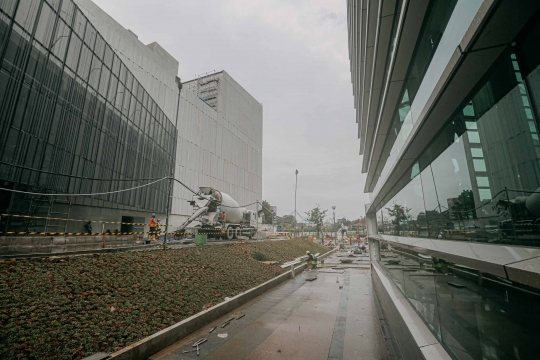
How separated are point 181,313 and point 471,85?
7.18 m

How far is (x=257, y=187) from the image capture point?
Result: 5616 cm

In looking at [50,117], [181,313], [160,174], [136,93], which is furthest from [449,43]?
[160,174]

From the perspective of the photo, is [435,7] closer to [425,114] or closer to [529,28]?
[425,114]

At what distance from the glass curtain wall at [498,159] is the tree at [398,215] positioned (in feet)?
7.44

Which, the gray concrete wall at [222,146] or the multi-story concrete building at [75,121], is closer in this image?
the multi-story concrete building at [75,121]

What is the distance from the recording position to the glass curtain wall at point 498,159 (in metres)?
1.32

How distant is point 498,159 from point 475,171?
Answer: 34 centimetres

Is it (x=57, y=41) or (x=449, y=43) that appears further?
(x=57, y=41)

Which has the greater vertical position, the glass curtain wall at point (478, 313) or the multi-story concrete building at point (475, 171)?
the multi-story concrete building at point (475, 171)

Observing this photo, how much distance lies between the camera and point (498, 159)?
5.20 ft

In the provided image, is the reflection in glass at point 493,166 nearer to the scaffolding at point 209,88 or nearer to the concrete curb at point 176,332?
the concrete curb at point 176,332

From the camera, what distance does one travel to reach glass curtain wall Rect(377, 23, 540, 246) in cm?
132

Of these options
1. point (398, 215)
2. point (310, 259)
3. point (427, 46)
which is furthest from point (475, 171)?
point (310, 259)

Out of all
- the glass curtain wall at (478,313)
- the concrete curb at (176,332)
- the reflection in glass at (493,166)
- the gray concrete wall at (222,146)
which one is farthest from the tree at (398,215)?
the gray concrete wall at (222,146)
